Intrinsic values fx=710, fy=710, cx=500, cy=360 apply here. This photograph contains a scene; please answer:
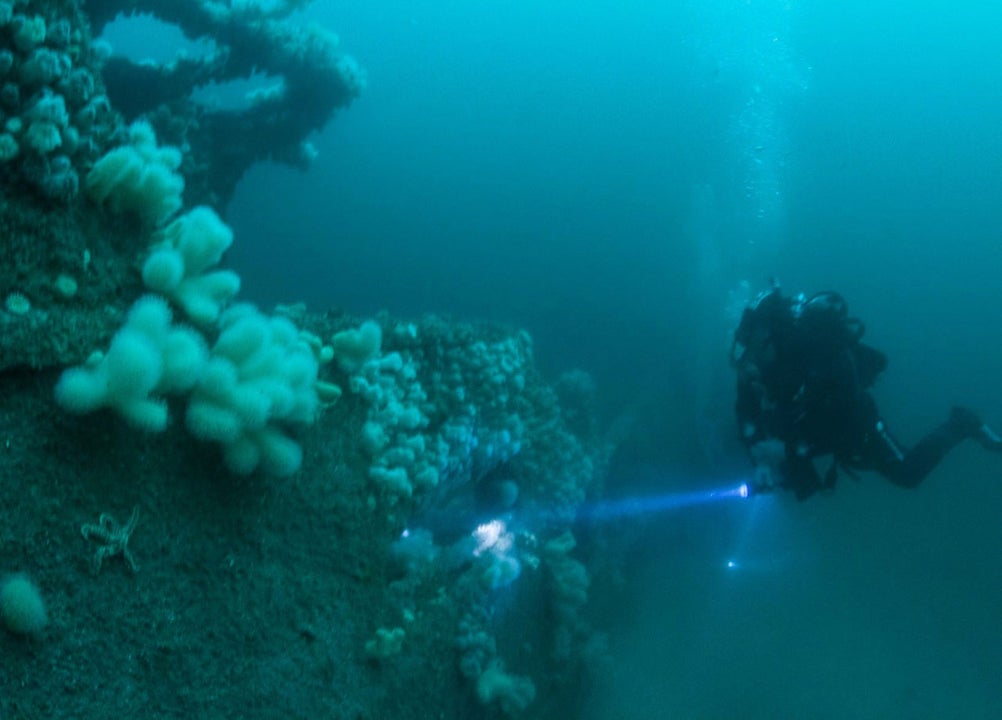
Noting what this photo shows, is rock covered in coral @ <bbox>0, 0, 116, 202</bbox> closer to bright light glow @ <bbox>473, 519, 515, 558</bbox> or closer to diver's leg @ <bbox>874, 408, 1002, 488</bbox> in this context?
bright light glow @ <bbox>473, 519, 515, 558</bbox>

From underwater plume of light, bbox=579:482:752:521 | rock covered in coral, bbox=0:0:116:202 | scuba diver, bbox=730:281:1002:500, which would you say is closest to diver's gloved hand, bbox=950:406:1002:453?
scuba diver, bbox=730:281:1002:500

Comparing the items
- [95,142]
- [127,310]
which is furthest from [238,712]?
[95,142]

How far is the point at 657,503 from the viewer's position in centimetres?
1250

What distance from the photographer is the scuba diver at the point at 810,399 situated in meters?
7.57

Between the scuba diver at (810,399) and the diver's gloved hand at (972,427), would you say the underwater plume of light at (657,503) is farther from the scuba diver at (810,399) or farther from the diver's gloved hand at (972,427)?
the diver's gloved hand at (972,427)

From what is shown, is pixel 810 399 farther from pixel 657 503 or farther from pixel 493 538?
pixel 657 503

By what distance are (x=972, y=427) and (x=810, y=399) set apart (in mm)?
2729

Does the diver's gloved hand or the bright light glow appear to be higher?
the diver's gloved hand

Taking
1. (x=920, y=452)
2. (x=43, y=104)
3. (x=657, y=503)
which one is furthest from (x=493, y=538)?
(x=657, y=503)

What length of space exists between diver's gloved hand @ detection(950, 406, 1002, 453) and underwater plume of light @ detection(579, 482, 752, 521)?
104 inches

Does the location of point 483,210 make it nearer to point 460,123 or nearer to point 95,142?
point 460,123

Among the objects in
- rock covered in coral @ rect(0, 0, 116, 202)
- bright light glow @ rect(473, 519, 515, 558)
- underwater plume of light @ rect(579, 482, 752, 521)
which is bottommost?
bright light glow @ rect(473, 519, 515, 558)

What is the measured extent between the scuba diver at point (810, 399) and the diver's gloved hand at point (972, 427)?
0.92 feet

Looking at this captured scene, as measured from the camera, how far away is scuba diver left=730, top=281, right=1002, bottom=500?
24.8ft
